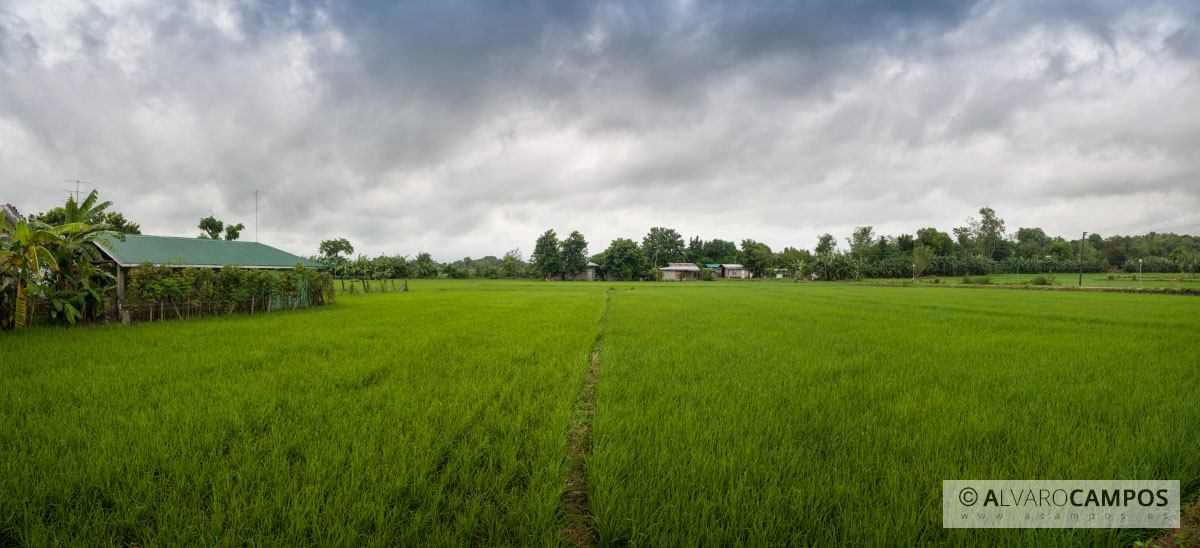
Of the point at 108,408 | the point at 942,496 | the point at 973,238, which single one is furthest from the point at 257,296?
the point at 973,238

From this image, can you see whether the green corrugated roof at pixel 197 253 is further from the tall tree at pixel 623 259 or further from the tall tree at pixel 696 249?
the tall tree at pixel 696 249

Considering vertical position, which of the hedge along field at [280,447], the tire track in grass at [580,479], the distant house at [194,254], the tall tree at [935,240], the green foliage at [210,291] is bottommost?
Result: the tire track in grass at [580,479]

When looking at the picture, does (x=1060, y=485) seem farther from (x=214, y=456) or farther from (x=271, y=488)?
(x=214, y=456)

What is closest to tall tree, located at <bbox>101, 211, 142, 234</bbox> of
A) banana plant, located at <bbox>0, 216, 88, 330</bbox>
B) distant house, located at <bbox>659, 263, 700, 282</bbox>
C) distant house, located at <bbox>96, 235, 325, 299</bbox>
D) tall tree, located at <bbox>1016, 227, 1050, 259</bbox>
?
distant house, located at <bbox>96, 235, 325, 299</bbox>

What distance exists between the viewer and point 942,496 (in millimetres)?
2490

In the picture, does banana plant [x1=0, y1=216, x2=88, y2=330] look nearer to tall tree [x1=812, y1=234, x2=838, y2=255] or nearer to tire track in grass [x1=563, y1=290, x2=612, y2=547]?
tire track in grass [x1=563, y1=290, x2=612, y2=547]

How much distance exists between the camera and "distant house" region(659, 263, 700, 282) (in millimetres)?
70125

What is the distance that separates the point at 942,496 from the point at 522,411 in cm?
331

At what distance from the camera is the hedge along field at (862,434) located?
2.23m

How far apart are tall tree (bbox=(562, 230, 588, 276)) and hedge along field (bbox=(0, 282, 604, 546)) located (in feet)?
181

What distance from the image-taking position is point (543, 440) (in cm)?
331

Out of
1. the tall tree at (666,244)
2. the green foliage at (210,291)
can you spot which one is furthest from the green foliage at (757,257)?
the green foliage at (210,291)

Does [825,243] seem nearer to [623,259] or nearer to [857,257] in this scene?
[857,257]

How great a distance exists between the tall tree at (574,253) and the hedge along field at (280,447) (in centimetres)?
5504
